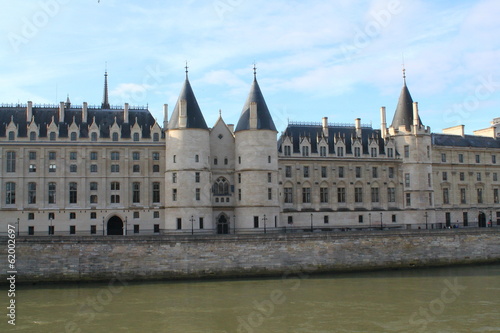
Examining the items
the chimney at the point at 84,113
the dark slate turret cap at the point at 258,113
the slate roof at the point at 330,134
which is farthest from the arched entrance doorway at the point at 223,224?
the chimney at the point at 84,113

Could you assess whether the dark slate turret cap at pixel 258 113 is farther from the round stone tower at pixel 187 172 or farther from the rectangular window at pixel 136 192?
the rectangular window at pixel 136 192

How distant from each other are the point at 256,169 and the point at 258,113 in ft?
18.4

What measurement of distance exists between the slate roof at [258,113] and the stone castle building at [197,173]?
12 cm

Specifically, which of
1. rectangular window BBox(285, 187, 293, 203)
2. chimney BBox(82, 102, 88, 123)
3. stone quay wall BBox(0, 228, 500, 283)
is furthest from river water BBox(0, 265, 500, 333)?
chimney BBox(82, 102, 88, 123)

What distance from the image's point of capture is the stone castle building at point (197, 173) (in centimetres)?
5219

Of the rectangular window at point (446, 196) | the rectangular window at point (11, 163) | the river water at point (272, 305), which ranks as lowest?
the river water at point (272, 305)

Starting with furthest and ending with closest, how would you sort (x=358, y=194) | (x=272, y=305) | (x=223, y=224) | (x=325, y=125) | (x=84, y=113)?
(x=325, y=125)
(x=358, y=194)
(x=84, y=113)
(x=223, y=224)
(x=272, y=305)

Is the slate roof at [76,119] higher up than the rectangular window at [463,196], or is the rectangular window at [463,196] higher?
the slate roof at [76,119]

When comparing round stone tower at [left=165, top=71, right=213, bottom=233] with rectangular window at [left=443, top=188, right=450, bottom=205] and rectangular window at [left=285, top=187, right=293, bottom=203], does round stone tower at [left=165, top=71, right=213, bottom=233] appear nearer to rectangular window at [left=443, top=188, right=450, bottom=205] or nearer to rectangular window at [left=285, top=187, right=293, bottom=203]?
rectangular window at [left=285, top=187, right=293, bottom=203]

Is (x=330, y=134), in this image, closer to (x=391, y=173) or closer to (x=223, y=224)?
(x=391, y=173)

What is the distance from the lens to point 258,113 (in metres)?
53.8

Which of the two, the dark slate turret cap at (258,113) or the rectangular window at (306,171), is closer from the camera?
the dark slate turret cap at (258,113)

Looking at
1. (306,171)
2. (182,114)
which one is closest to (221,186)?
(182,114)

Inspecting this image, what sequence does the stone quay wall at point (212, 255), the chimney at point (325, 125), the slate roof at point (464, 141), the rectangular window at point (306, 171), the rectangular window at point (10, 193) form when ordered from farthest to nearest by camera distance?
1. the slate roof at point (464, 141)
2. the chimney at point (325, 125)
3. the rectangular window at point (306, 171)
4. the rectangular window at point (10, 193)
5. the stone quay wall at point (212, 255)
